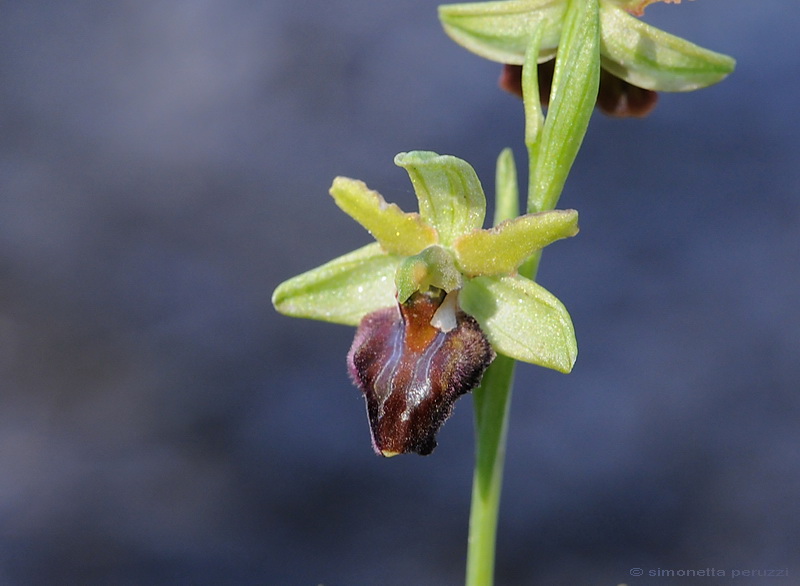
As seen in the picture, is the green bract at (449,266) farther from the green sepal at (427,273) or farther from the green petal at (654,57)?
the green petal at (654,57)

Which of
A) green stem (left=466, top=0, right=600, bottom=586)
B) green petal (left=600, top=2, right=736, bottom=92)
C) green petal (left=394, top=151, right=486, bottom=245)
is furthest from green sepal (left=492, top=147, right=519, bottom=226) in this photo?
green petal (left=600, top=2, right=736, bottom=92)

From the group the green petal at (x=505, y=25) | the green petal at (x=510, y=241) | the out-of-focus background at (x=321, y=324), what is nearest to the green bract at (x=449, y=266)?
the green petal at (x=510, y=241)

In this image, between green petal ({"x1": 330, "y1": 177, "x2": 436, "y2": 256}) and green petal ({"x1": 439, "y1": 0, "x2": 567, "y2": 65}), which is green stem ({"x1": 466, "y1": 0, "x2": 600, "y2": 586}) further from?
green petal ({"x1": 330, "y1": 177, "x2": 436, "y2": 256})

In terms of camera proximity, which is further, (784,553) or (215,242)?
(215,242)

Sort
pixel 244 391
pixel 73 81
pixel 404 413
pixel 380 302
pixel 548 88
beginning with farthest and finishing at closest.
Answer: pixel 73 81, pixel 244 391, pixel 548 88, pixel 380 302, pixel 404 413

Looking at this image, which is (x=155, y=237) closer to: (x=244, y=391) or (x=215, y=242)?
(x=215, y=242)

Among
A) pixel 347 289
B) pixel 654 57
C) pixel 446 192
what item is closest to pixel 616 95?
pixel 654 57

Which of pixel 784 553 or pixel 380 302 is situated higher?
pixel 784 553

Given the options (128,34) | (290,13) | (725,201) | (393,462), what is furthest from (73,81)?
(725,201)

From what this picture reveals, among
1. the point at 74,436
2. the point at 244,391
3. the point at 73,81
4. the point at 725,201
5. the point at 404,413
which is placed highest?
the point at 73,81
